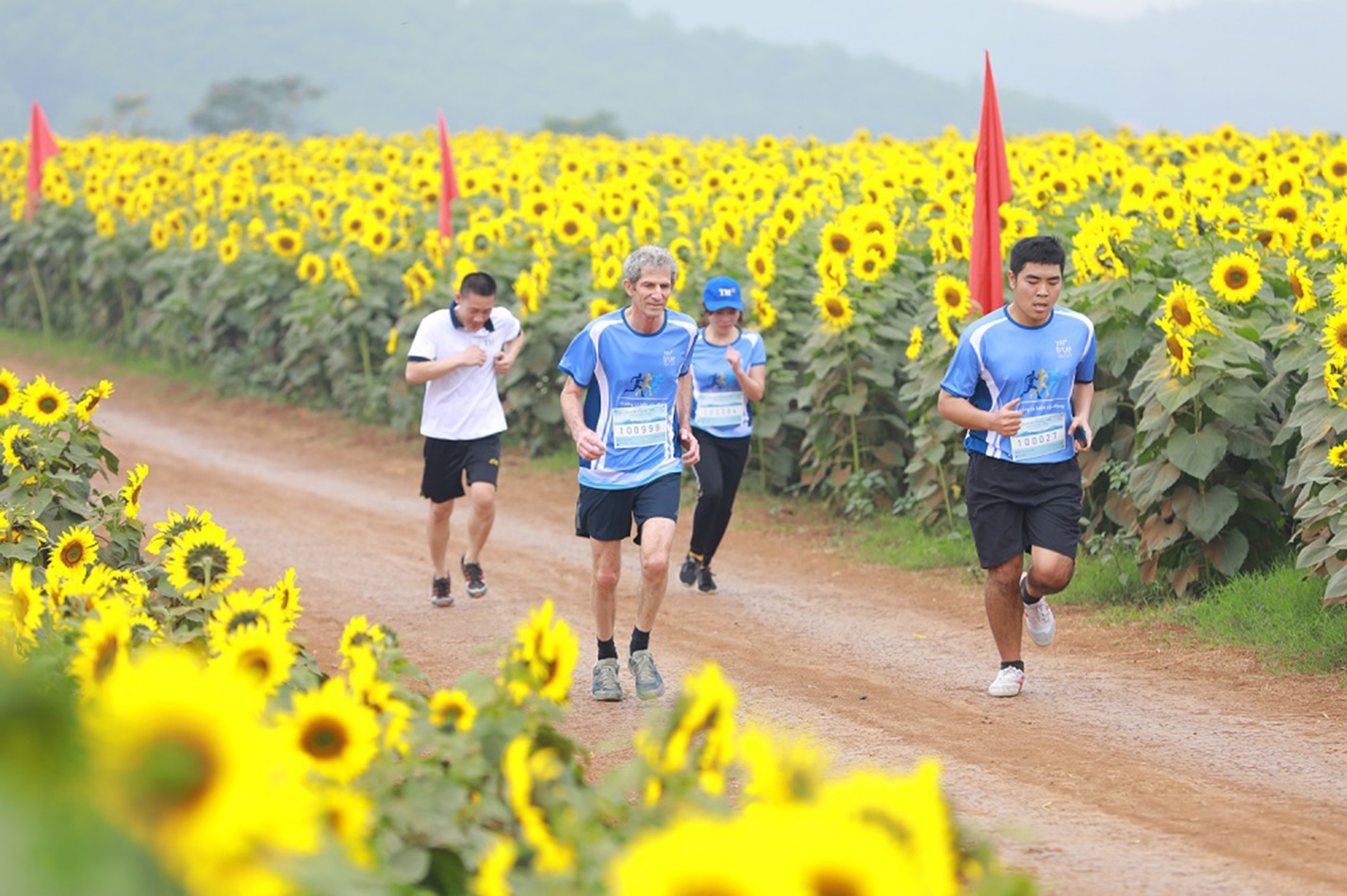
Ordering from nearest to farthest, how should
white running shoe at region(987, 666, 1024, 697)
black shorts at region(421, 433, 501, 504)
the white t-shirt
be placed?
white running shoe at region(987, 666, 1024, 697), the white t-shirt, black shorts at region(421, 433, 501, 504)

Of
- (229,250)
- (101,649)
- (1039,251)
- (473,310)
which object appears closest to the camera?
(101,649)

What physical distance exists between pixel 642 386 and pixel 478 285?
2540mm

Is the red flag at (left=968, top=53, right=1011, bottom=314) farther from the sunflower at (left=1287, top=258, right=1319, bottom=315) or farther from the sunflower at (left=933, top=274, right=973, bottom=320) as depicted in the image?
the sunflower at (left=1287, top=258, right=1319, bottom=315)

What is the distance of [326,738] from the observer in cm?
381

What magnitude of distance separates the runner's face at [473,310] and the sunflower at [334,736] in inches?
271

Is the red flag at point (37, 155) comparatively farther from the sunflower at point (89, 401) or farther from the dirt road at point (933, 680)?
the sunflower at point (89, 401)

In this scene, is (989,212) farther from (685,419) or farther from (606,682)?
(606,682)

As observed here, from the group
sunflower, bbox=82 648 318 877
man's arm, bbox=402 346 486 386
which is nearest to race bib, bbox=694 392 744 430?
man's arm, bbox=402 346 486 386

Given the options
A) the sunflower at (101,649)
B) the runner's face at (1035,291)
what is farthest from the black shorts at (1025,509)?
the sunflower at (101,649)

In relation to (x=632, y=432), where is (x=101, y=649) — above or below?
above

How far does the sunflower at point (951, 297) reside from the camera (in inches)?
451

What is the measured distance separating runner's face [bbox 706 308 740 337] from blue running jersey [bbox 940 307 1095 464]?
9.51ft

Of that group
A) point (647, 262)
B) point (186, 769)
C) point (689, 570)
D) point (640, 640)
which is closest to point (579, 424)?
point (647, 262)

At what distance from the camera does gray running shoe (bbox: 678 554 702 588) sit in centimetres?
1138
